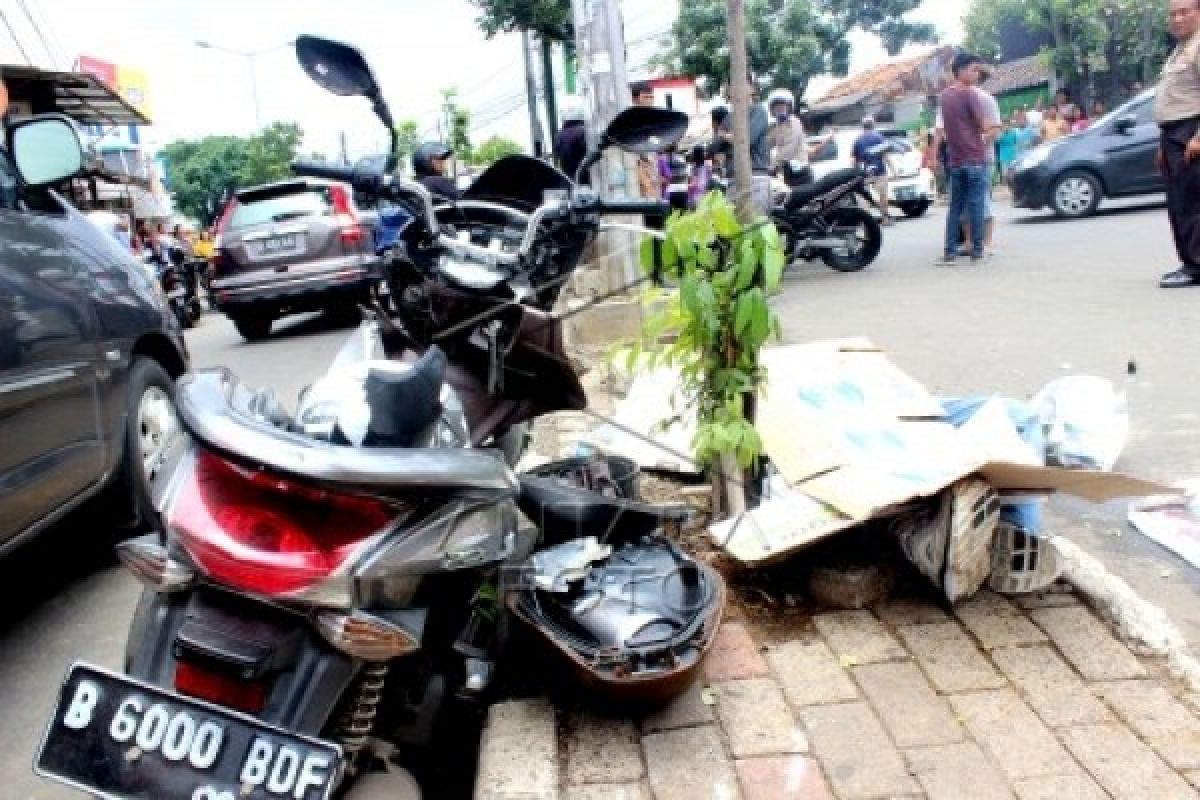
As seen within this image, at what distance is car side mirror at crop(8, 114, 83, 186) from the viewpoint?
Answer: 3.33 meters

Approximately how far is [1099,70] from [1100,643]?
98.1 ft

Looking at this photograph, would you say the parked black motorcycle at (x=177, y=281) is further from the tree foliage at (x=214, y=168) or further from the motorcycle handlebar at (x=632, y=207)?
the tree foliage at (x=214, y=168)

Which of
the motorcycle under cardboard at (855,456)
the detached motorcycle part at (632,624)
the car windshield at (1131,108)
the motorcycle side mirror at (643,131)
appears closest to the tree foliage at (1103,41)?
the car windshield at (1131,108)

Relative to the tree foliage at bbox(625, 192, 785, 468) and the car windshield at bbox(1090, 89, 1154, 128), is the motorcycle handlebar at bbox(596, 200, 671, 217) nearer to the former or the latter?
the tree foliage at bbox(625, 192, 785, 468)

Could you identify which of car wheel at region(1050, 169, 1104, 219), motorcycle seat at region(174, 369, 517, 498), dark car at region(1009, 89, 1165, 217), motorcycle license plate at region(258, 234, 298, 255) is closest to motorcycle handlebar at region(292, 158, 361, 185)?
motorcycle seat at region(174, 369, 517, 498)

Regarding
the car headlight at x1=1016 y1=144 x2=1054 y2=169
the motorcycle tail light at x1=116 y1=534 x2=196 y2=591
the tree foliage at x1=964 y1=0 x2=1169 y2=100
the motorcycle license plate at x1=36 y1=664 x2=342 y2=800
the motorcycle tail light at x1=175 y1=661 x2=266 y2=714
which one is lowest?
the motorcycle license plate at x1=36 y1=664 x2=342 y2=800

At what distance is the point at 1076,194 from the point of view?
1240cm

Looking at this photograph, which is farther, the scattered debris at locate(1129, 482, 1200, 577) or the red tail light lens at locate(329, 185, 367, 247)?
the red tail light lens at locate(329, 185, 367, 247)

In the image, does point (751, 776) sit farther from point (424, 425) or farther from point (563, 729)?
point (424, 425)

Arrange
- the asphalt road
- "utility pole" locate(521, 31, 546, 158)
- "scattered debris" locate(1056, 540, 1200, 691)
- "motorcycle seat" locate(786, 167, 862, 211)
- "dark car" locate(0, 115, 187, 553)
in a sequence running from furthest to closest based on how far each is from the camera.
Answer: "utility pole" locate(521, 31, 546, 158) → "motorcycle seat" locate(786, 167, 862, 211) → the asphalt road → "dark car" locate(0, 115, 187, 553) → "scattered debris" locate(1056, 540, 1200, 691)

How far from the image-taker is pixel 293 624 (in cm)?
166

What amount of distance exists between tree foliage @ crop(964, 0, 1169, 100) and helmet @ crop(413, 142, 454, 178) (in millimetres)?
24791

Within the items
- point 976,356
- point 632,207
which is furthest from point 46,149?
point 976,356

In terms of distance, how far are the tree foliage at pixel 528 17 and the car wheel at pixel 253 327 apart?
473 inches
